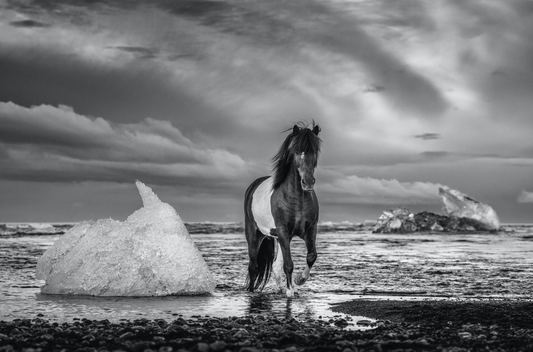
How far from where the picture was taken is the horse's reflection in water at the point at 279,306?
8.25 meters

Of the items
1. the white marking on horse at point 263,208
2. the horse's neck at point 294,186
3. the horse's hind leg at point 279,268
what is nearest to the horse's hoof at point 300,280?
the horse's hind leg at point 279,268

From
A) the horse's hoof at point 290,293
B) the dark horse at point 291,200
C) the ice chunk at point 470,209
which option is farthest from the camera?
the ice chunk at point 470,209

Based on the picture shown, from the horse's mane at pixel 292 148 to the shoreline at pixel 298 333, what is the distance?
296 cm

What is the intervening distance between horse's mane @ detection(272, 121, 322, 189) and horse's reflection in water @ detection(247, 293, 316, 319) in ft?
6.58

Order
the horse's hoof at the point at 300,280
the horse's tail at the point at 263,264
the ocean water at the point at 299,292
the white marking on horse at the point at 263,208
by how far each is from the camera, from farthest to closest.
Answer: the horse's tail at the point at 263,264 < the white marking on horse at the point at 263,208 < the horse's hoof at the point at 300,280 < the ocean water at the point at 299,292

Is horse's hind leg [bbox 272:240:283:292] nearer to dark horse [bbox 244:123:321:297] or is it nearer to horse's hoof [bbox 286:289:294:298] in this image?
dark horse [bbox 244:123:321:297]

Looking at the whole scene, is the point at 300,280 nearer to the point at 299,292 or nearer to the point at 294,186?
the point at 299,292

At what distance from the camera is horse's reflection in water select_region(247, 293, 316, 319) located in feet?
27.1

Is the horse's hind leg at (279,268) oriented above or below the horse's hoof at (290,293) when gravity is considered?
above

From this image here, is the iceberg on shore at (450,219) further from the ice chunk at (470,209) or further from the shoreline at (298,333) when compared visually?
the shoreline at (298,333)

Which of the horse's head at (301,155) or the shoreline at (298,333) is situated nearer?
the shoreline at (298,333)

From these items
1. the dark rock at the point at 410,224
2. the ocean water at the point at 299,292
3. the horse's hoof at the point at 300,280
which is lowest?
the ocean water at the point at 299,292

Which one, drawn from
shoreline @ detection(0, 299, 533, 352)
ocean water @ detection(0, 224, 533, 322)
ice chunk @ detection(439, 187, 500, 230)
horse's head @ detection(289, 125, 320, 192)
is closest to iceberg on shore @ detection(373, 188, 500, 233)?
ice chunk @ detection(439, 187, 500, 230)

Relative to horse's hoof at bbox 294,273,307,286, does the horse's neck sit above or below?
above
